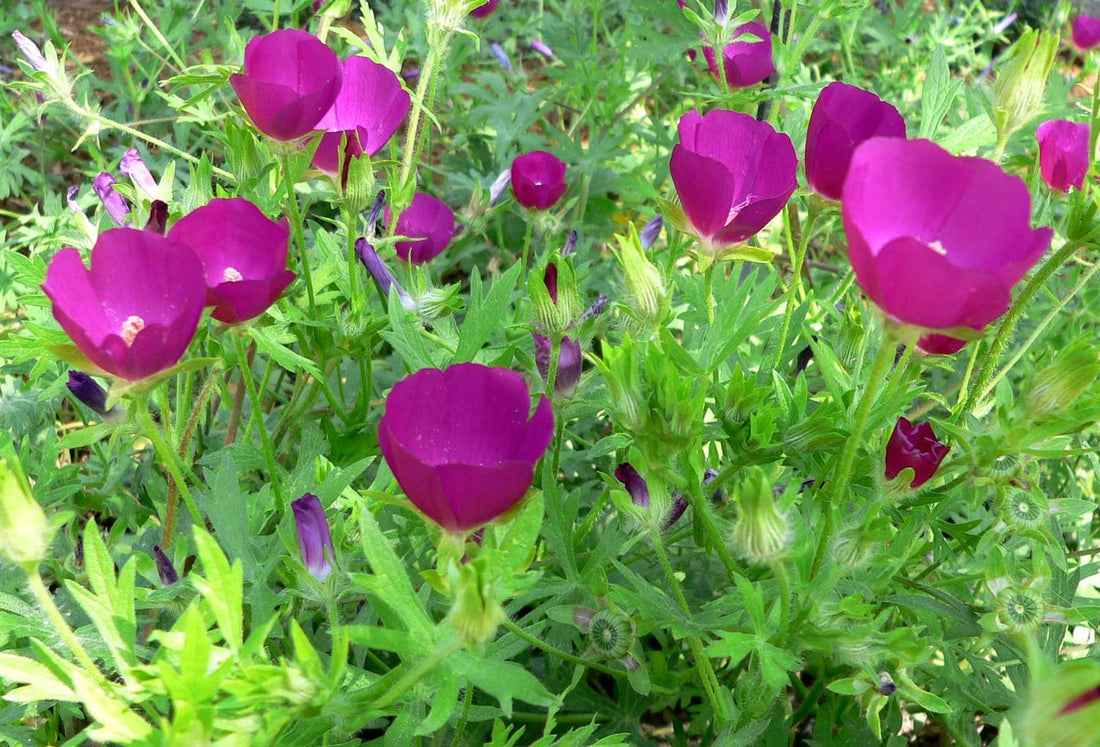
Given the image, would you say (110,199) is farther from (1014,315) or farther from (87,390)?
(1014,315)

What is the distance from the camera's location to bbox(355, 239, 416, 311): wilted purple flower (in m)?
1.50

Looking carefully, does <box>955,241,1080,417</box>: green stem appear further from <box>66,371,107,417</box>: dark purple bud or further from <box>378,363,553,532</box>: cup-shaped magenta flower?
<box>66,371,107,417</box>: dark purple bud

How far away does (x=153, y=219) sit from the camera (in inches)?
58.4

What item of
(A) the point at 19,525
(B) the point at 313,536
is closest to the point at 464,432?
(B) the point at 313,536

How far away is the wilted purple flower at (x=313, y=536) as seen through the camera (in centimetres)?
116

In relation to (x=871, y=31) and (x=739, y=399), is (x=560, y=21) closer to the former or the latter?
(x=871, y=31)

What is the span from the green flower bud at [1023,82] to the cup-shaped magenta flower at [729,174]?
32cm

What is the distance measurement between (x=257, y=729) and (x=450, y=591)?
23 cm

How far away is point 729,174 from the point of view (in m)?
1.31

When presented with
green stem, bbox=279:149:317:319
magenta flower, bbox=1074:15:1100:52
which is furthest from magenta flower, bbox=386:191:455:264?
magenta flower, bbox=1074:15:1100:52

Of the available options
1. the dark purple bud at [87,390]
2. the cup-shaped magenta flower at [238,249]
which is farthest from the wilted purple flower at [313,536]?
the dark purple bud at [87,390]

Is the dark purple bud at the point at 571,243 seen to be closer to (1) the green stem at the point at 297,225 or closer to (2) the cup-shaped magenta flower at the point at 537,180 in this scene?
(2) the cup-shaped magenta flower at the point at 537,180

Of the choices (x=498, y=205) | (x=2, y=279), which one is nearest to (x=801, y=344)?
(x=498, y=205)

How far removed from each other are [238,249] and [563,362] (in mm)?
459
